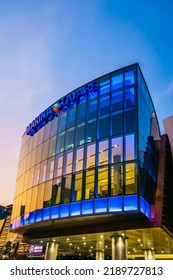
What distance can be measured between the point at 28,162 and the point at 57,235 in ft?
34.2

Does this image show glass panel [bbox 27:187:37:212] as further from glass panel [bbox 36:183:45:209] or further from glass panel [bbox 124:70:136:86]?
glass panel [bbox 124:70:136:86]

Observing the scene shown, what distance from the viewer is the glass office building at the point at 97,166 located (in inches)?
907

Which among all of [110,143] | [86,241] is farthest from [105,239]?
[110,143]

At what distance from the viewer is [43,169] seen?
30.2 m

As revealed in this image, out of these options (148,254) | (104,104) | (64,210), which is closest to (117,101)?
(104,104)

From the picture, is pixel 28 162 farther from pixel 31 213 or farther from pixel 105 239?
pixel 105 239

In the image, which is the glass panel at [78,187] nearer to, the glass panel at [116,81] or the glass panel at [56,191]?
the glass panel at [56,191]

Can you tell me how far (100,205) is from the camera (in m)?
23.0

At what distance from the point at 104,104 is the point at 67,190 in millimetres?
9674

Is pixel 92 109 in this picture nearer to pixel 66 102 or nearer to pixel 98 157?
pixel 66 102

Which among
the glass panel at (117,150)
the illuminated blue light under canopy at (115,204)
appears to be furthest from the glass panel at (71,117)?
the illuminated blue light under canopy at (115,204)

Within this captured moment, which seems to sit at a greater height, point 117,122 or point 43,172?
point 117,122

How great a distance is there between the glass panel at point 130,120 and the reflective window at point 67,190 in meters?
7.74

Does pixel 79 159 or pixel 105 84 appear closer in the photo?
pixel 79 159
